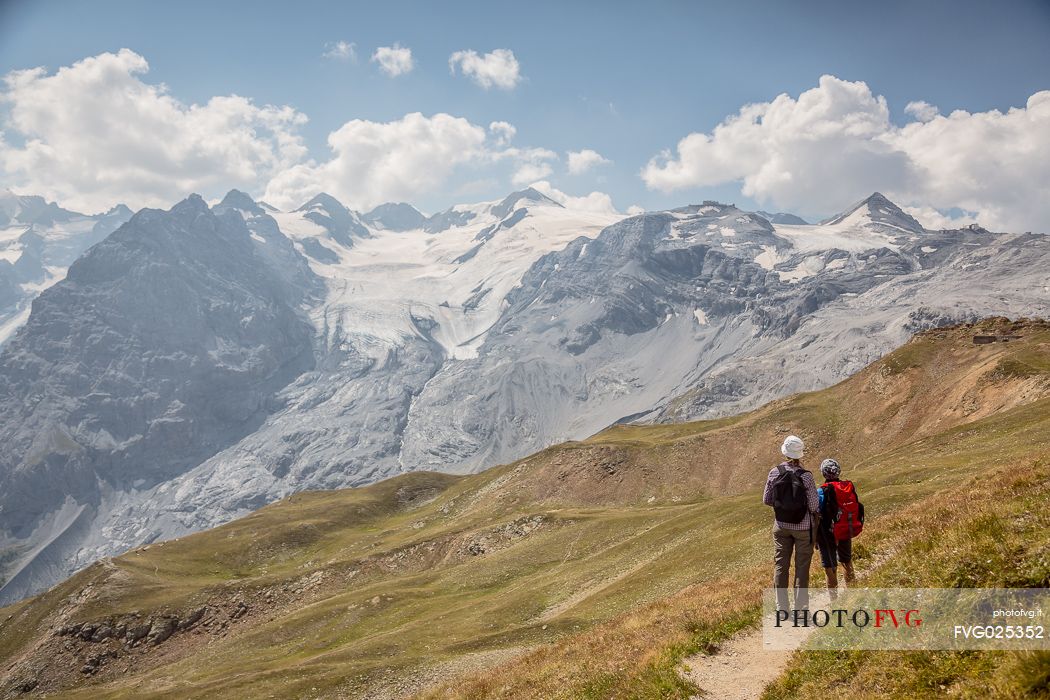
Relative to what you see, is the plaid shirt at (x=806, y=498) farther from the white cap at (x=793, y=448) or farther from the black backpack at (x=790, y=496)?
the white cap at (x=793, y=448)

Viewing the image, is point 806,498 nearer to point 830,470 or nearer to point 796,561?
point 830,470

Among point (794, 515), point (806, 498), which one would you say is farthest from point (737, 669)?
point (806, 498)

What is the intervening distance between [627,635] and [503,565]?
162ft

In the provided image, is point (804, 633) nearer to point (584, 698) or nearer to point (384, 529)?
point (584, 698)

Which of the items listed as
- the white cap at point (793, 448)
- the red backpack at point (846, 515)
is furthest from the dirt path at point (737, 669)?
the white cap at point (793, 448)

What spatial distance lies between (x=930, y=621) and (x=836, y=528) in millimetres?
4759

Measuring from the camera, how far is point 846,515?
16625 mm

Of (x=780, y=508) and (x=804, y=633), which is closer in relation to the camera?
(x=804, y=633)

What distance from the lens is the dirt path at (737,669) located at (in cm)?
1355

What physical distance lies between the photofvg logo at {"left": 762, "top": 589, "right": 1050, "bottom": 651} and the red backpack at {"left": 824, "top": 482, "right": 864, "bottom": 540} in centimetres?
172

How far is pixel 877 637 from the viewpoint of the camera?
1231cm

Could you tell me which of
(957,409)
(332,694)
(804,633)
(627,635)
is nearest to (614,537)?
(332,694)

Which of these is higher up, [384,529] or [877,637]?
[877,637]

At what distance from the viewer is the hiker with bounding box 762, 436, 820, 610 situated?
53.5ft
